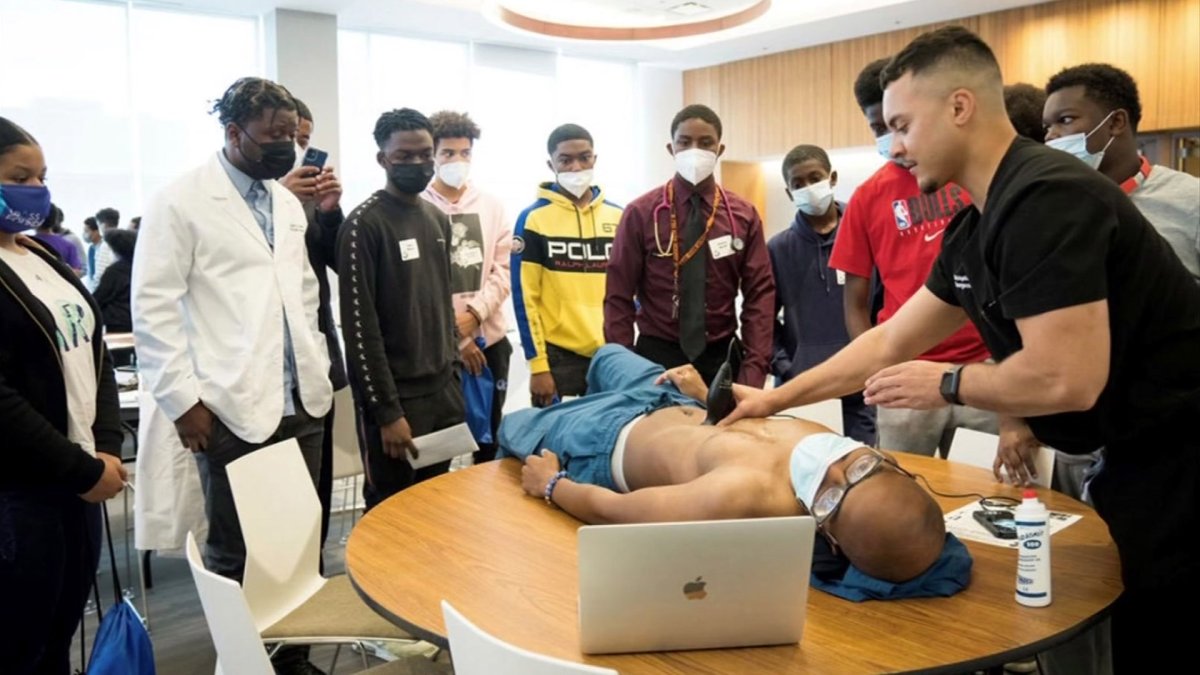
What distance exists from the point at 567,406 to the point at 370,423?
0.77m

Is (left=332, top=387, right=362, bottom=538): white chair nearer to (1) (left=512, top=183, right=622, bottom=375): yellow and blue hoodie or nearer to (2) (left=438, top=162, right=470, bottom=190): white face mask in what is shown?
(1) (left=512, top=183, right=622, bottom=375): yellow and blue hoodie

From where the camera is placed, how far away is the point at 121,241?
612 cm

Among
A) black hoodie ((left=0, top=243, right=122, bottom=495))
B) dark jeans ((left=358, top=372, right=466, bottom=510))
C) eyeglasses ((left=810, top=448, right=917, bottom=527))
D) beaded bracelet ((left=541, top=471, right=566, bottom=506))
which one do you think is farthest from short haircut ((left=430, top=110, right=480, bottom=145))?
eyeglasses ((left=810, top=448, right=917, bottom=527))

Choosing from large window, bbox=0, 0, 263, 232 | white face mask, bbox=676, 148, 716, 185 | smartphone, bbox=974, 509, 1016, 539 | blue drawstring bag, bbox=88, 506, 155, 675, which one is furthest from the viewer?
large window, bbox=0, 0, 263, 232

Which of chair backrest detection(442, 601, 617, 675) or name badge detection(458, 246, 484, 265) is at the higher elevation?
name badge detection(458, 246, 484, 265)

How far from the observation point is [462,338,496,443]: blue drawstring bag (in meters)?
3.91

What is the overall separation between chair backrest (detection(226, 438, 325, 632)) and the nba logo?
2.04m

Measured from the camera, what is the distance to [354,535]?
81.7 inches

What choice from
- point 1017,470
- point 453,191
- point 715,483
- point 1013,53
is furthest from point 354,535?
point 1013,53

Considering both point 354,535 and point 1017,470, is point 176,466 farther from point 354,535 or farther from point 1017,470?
point 1017,470

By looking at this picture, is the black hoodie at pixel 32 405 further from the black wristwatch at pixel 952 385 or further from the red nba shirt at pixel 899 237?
the red nba shirt at pixel 899 237

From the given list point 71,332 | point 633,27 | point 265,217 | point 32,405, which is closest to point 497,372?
point 265,217

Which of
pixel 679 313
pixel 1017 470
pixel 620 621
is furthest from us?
pixel 679 313

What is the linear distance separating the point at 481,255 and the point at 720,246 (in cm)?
120
